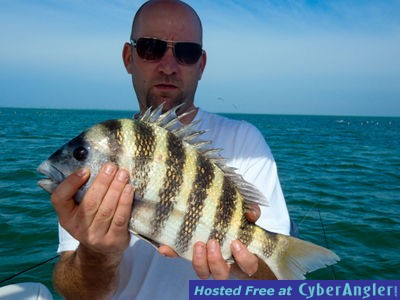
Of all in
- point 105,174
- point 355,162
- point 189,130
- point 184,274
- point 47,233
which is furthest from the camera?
point 355,162

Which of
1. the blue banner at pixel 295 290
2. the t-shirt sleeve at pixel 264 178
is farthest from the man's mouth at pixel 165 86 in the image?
the blue banner at pixel 295 290

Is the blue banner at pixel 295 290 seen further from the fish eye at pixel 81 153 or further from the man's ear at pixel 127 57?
the man's ear at pixel 127 57

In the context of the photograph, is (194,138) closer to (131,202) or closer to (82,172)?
(131,202)

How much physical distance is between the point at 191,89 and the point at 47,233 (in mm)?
6214

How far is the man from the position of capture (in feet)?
5.82

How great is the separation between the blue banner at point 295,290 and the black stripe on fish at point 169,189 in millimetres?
539

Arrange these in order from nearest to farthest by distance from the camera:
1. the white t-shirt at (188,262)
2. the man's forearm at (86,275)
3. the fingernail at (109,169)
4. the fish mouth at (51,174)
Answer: the fingernail at (109,169) < the fish mouth at (51,174) < the man's forearm at (86,275) < the white t-shirt at (188,262)

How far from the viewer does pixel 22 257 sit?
6664mm

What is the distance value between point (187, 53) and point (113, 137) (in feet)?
4.03

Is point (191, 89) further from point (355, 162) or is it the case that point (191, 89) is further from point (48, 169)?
point (355, 162)

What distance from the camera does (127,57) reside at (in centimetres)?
312

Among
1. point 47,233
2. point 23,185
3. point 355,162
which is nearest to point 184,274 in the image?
point 47,233

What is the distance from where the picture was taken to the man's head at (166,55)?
2766 millimetres

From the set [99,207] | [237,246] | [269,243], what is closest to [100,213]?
[99,207]
